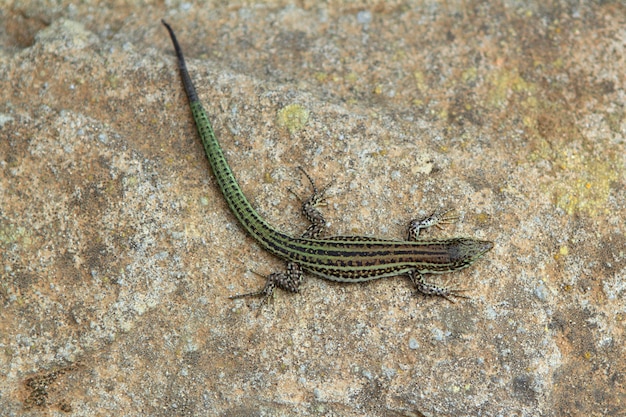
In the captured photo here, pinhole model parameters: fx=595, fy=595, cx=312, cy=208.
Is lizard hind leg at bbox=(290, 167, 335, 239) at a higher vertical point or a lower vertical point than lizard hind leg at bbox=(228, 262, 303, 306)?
higher

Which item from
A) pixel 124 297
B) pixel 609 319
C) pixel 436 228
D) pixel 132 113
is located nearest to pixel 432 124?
pixel 436 228

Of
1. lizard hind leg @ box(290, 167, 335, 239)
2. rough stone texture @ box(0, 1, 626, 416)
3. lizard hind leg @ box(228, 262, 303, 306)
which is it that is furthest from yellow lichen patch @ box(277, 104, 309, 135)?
lizard hind leg @ box(228, 262, 303, 306)

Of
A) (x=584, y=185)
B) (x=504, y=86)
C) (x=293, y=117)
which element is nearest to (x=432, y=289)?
(x=584, y=185)

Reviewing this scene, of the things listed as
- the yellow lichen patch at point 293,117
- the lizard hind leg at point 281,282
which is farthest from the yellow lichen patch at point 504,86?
the lizard hind leg at point 281,282

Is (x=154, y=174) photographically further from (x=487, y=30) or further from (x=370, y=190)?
(x=487, y=30)

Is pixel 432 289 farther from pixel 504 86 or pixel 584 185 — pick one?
pixel 504 86

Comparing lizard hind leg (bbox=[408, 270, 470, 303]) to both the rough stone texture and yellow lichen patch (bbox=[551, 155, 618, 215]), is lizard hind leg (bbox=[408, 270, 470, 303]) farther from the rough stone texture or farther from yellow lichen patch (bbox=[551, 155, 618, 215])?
yellow lichen patch (bbox=[551, 155, 618, 215])

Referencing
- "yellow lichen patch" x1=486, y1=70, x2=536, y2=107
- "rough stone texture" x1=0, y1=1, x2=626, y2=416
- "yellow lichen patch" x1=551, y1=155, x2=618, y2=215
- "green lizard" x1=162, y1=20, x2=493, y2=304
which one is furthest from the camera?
"yellow lichen patch" x1=486, y1=70, x2=536, y2=107
